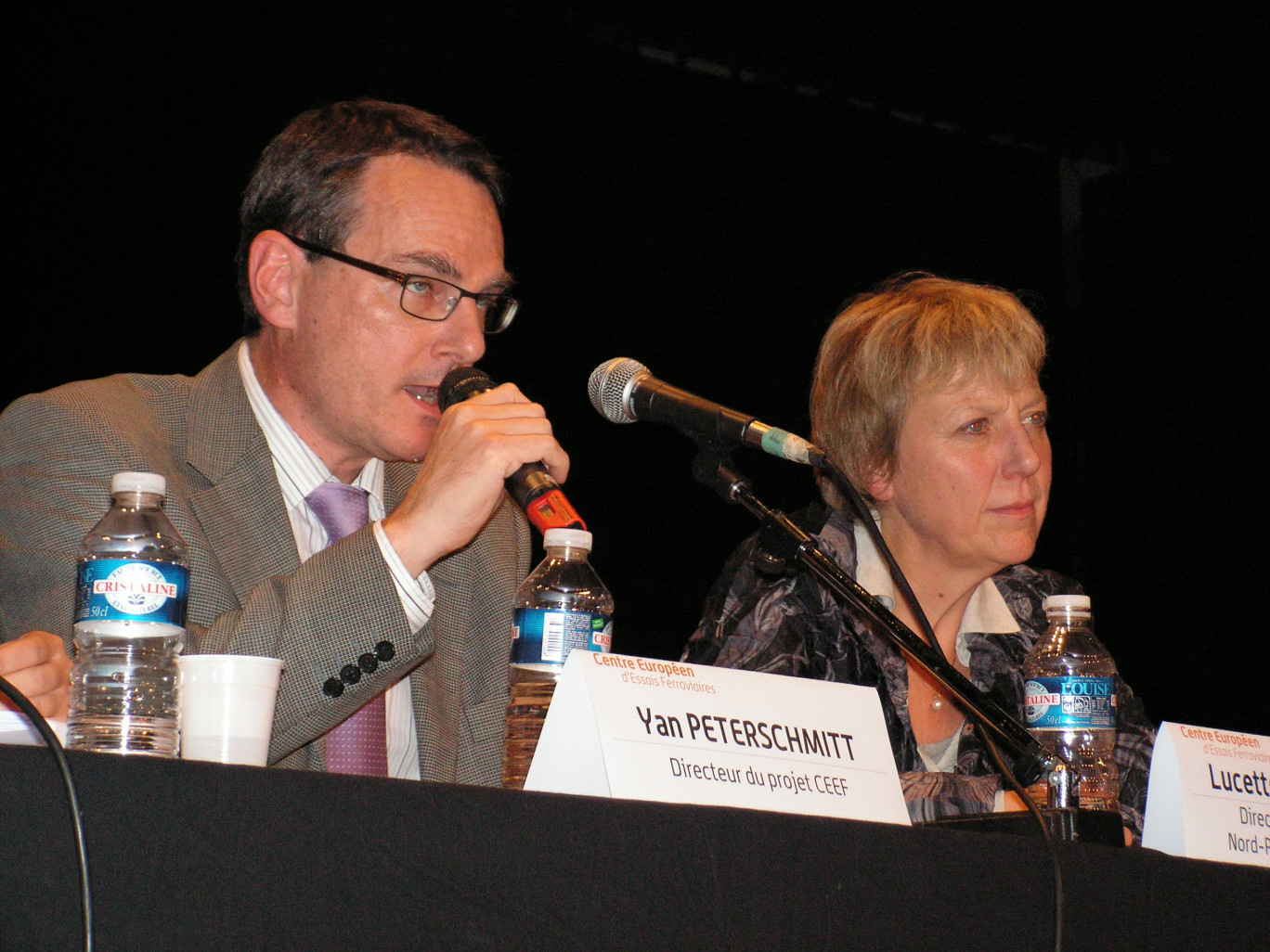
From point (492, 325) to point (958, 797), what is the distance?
0.98m

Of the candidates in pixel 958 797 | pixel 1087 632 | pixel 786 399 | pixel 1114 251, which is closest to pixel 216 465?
pixel 958 797

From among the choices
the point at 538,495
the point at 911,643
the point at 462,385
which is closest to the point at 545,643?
the point at 538,495

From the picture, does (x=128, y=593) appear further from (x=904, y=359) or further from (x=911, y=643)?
(x=904, y=359)

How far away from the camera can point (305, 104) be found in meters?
3.60

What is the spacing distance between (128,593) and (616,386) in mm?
577

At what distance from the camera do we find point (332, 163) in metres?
1.94

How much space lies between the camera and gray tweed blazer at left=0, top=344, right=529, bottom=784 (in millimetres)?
1314

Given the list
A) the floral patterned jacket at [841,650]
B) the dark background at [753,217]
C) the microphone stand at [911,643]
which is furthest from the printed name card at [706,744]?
the dark background at [753,217]

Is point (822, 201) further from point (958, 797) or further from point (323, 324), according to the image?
point (958, 797)

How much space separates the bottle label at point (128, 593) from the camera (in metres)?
0.94

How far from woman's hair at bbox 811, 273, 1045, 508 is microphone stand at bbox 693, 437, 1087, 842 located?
0.97 m

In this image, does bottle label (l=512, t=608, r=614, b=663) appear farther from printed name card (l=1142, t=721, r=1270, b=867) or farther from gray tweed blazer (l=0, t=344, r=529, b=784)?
printed name card (l=1142, t=721, r=1270, b=867)

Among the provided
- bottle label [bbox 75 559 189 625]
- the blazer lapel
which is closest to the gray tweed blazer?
the blazer lapel

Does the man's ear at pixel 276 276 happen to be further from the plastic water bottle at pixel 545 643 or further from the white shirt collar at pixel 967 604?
the white shirt collar at pixel 967 604
